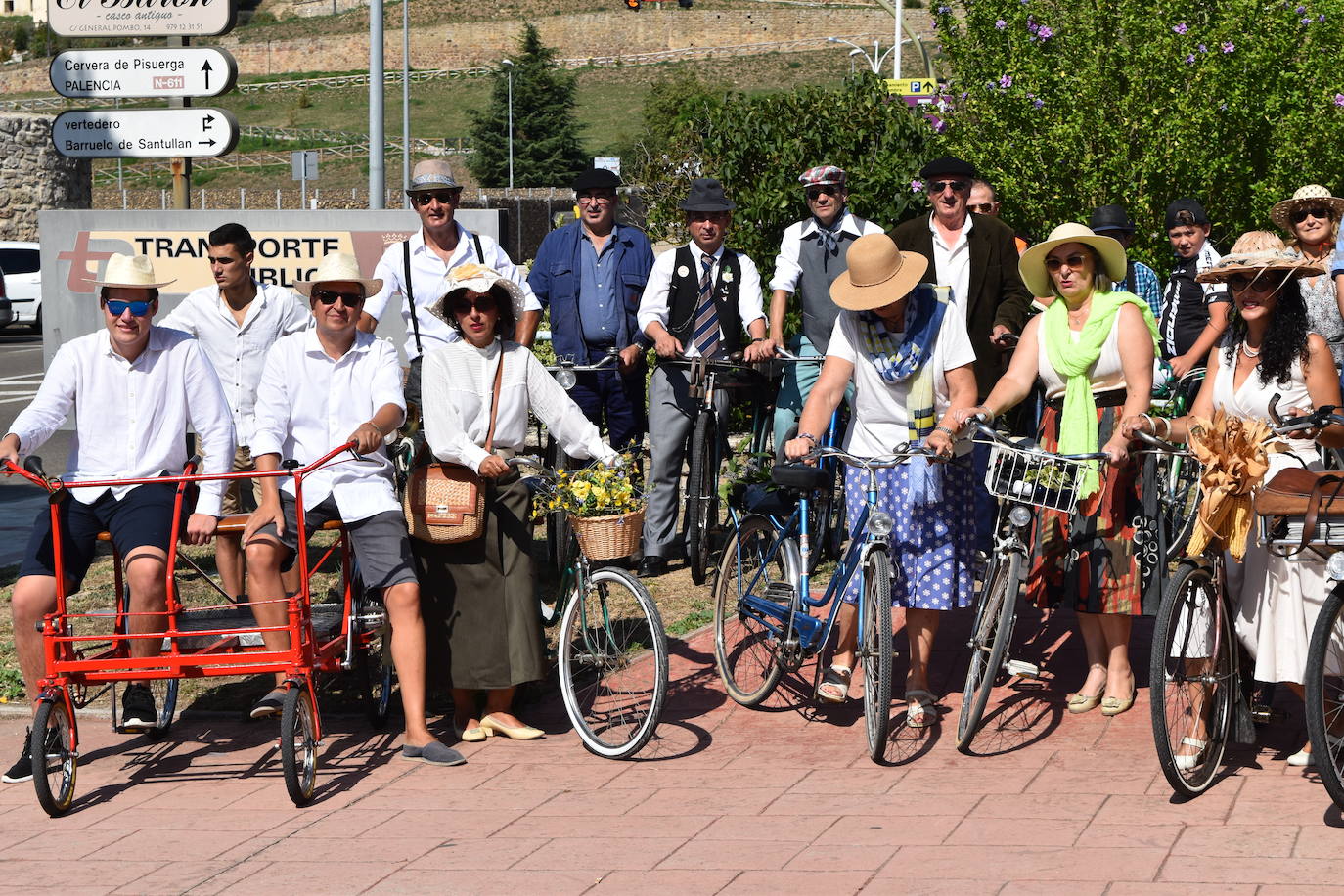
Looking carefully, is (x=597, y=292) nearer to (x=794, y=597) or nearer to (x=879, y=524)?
(x=794, y=597)

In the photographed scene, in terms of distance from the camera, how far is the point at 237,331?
8242mm

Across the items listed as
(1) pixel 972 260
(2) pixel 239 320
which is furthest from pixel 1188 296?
(2) pixel 239 320

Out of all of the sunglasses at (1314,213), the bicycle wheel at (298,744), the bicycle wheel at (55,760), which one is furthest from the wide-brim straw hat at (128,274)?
the sunglasses at (1314,213)

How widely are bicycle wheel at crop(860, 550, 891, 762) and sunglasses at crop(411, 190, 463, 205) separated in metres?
3.23

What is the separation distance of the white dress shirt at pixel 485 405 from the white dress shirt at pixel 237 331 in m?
1.78

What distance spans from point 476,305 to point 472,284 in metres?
0.12

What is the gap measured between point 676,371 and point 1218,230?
24.3ft

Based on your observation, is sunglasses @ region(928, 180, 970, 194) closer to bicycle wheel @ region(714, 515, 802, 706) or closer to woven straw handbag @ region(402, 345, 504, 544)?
bicycle wheel @ region(714, 515, 802, 706)

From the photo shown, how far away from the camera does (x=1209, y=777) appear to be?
582cm

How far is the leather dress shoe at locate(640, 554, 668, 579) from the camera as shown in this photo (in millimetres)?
9469

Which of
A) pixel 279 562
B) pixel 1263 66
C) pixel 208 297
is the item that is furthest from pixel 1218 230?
pixel 279 562

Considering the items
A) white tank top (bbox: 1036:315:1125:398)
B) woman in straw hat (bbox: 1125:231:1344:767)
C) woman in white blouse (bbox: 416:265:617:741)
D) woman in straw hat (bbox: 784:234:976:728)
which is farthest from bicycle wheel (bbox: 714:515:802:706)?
woman in straw hat (bbox: 1125:231:1344:767)

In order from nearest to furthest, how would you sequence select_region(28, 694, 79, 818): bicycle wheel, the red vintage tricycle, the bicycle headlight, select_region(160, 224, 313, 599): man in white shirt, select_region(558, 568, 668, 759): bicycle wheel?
select_region(28, 694, 79, 818): bicycle wheel < the red vintage tricycle < the bicycle headlight < select_region(558, 568, 668, 759): bicycle wheel < select_region(160, 224, 313, 599): man in white shirt

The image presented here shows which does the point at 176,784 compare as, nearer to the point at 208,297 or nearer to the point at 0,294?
the point at 208,297
